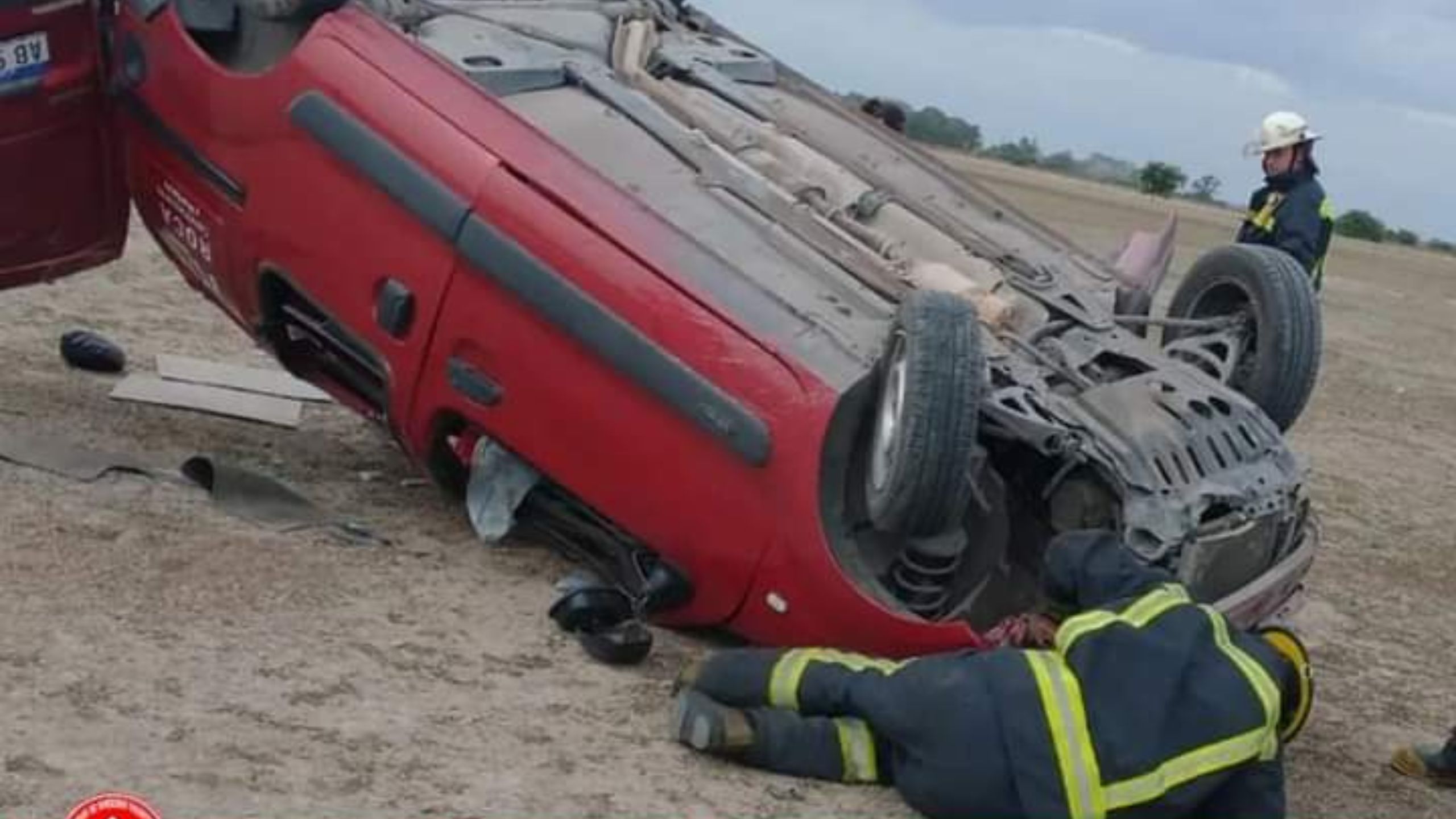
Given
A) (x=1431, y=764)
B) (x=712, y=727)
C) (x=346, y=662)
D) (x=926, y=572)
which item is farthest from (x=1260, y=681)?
(x=346, y=662)

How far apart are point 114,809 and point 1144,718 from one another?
5.89 feet

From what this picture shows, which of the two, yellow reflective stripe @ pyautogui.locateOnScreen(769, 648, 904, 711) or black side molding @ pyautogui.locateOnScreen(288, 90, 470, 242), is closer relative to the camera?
yellow reflective stripe @ pyautogui.locateOnScreen(769, 648, 904, 711)

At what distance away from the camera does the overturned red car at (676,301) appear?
4648 millimetres

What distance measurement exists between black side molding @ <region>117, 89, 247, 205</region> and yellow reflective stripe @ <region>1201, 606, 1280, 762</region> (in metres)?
2.74

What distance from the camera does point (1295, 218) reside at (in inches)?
304

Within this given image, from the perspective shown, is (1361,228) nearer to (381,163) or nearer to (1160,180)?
(1160,180)

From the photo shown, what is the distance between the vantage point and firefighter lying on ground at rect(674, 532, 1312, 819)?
400cm

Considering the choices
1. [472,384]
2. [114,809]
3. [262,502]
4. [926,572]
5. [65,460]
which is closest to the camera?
[114,809]

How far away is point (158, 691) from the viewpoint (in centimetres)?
425

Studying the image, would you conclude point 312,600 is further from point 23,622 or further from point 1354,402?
point 1354,402

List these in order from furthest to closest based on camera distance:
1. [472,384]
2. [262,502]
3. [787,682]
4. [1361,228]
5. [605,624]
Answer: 1. [1361,228]
2. [262,502]
3. [472,384]
4. [605,624]
5. [787,682]

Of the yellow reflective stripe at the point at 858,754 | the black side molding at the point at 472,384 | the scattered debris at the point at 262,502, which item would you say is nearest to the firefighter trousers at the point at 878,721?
the yellow reflective stripe at the point at 858,754

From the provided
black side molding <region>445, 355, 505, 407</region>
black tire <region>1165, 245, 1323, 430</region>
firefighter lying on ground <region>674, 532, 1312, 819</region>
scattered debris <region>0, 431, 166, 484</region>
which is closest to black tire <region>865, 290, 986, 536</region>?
firefighter lying on ground <region>674, 532, 1312, 819</region>

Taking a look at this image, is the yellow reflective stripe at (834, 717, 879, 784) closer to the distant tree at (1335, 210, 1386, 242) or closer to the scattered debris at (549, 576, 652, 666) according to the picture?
the scattered debris at (549, 576, 652, 666)
